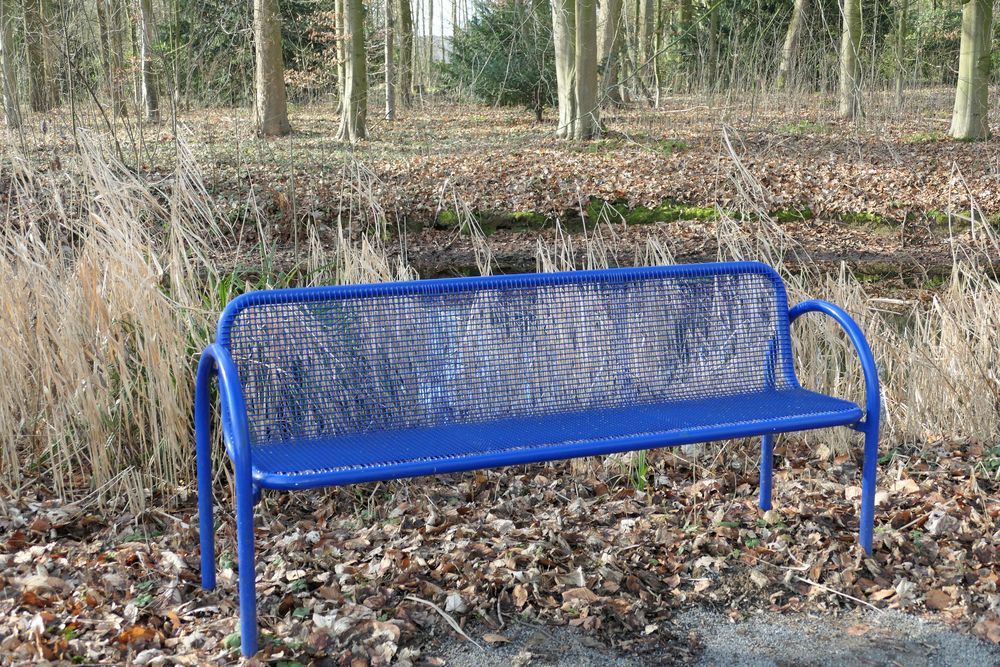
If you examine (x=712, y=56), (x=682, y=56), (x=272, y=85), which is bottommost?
(x=272, y=85)

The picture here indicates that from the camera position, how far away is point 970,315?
4.25 m

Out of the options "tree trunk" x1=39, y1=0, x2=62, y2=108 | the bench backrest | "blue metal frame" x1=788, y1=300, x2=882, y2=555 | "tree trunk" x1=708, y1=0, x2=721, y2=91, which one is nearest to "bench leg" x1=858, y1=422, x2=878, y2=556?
"blue metal frame" x1=788, y1=300, x2=882, y2=555

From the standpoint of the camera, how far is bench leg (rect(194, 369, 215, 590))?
256 centimetres

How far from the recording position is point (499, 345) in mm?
2928

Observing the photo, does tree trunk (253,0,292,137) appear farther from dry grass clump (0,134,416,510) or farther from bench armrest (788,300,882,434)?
bench armrest (788,300,882,434)

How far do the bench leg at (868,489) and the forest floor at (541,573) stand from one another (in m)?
0.07

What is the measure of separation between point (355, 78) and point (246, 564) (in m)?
10.8

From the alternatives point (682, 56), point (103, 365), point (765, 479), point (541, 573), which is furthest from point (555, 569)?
point (682, 56)

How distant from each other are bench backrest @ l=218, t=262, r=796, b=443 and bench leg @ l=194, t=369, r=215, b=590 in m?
0.12

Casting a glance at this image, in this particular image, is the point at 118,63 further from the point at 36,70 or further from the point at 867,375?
the point at 867,375

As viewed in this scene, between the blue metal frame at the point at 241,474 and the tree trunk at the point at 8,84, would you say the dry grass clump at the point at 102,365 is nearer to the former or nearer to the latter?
the blue metal frame at the point at 241,474

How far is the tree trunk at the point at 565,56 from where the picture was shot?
12.2m

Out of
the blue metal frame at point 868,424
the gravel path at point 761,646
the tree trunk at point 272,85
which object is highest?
the tree trunk at point 272,85

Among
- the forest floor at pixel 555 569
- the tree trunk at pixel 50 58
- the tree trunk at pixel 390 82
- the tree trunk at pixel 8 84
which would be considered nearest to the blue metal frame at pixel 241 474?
the forest floor at pixel 555 569
